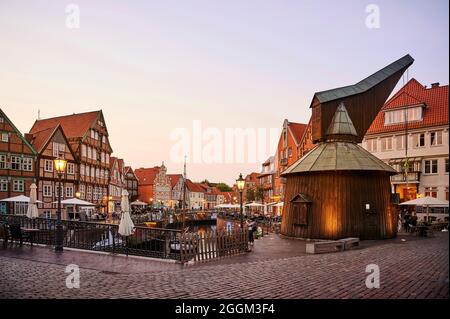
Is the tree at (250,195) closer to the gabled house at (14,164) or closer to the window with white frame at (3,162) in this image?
the gabled house at (14,164)

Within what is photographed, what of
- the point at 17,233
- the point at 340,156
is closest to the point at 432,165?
the point at 340,156

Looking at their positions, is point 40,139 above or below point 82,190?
above

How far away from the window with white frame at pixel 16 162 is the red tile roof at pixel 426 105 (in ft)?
134

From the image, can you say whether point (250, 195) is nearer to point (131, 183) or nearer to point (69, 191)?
point (131, 183)

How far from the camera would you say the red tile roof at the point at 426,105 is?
33.9 feet

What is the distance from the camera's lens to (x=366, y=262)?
13305 mm

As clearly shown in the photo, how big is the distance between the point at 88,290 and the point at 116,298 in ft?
4.17

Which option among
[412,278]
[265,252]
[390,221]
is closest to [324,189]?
[390,221]

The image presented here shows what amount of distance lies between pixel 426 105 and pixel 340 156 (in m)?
12.0

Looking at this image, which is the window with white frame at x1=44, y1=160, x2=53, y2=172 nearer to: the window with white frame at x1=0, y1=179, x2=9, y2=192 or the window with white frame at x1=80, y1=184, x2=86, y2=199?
the window with white frame at x1=0, y1=179, x2=9, y2=192

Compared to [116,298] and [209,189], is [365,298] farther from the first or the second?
[209,189]

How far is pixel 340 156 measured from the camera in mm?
25203

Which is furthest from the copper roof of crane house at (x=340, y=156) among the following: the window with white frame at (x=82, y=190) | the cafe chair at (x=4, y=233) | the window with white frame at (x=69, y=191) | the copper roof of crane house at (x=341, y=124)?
the window with white frame at (x=82, y=190)

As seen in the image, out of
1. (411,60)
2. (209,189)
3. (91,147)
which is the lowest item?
(209,189)
